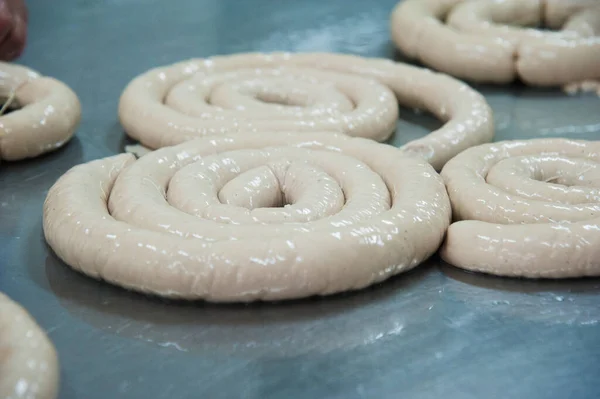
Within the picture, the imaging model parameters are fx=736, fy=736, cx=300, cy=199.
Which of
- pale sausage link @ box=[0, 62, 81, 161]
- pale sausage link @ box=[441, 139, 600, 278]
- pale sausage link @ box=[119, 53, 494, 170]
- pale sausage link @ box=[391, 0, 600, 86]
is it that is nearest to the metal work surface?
pale sausage link @ box=[441, 139, 600, 278]

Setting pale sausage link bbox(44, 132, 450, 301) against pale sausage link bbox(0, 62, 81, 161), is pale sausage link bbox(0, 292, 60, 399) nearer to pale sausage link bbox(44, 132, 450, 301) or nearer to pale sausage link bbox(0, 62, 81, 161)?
pale sausage link bbox(44, 132, 450, 301)

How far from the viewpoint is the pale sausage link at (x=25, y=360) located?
177cm

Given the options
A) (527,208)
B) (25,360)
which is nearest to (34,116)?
(25,360)

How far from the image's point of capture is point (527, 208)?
2.57 m

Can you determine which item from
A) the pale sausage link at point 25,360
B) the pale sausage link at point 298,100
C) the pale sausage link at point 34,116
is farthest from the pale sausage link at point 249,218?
the pale sausage link at point 34,116

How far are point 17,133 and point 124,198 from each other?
0.92 m

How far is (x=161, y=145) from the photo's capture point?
132 inches

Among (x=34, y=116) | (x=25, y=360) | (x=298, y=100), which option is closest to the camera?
(x=25, y=360)

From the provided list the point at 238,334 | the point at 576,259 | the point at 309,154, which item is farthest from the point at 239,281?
the point at 576,259

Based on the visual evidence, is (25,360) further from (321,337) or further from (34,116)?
(34,116)

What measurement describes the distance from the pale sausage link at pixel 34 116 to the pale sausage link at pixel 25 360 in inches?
55.7

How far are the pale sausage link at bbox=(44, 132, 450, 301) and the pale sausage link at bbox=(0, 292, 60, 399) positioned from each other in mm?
425

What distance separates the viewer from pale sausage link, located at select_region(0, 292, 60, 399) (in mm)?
1770

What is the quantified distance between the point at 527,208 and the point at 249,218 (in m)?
0.97
